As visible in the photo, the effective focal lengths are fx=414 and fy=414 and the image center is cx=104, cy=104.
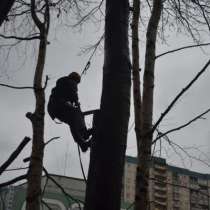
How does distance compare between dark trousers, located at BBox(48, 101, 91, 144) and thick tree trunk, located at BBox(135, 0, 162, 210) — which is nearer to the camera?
Answer: dark trousers, located at BBox(48, 101, 91, 144)

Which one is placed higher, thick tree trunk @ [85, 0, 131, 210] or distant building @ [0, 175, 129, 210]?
distant building @ [0, 175, 129, 210]

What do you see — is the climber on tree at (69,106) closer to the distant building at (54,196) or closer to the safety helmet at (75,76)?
the safety helmet at (75,76)

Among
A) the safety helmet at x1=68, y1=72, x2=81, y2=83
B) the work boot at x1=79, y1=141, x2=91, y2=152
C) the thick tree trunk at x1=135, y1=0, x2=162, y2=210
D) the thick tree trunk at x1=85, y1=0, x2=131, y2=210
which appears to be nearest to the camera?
the thick tree trunk at x1=85, y1=0, x2=131, y2=210

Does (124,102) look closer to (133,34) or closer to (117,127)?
(117,127)

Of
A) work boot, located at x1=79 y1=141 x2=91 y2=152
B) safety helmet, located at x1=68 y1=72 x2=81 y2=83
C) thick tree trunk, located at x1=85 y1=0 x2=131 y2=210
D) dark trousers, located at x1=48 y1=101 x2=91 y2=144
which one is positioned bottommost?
thick tree trunk, located at x1=85 y1=0 x2=131 y2=210

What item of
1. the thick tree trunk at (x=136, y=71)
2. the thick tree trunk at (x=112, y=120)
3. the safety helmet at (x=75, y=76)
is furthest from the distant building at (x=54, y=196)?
the thick tree trunk at (x=112, y=120)

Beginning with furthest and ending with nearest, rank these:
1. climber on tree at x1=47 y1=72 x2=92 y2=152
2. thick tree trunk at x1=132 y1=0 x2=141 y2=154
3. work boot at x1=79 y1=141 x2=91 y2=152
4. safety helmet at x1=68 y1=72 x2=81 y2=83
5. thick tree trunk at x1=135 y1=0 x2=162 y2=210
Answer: thick tree trunk at x1=132 y1=0 x2=141 y2=154 < safety helmet at x1=68 y1=72 x2=81 y2=83 < thick tree trunk at x1=135 y1=0 x2=162 y2=210 < climber on tree at x1=47 y1=72 x2=92 y2=152 < work boot at x1=79 y1=141 x2=91 y2=152

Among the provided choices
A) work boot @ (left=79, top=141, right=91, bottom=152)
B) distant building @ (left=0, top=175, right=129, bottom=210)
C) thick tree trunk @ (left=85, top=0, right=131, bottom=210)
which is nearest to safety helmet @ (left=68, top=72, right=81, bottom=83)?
work boot @ (left=79, top=141, right=91, bottom=152)

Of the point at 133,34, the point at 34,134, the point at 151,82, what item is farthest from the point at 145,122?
the point at 34,134

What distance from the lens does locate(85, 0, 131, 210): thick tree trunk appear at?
1.44 m

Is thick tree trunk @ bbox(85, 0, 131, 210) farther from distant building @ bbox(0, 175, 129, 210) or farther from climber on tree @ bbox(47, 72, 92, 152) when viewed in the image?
distant building @ bbox(0, 175, 129, 210)

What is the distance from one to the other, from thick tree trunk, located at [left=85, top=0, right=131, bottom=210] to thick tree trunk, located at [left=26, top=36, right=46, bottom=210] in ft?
12.2

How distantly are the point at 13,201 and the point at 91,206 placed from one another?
13488 mm

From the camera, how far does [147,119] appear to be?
4.63 m
